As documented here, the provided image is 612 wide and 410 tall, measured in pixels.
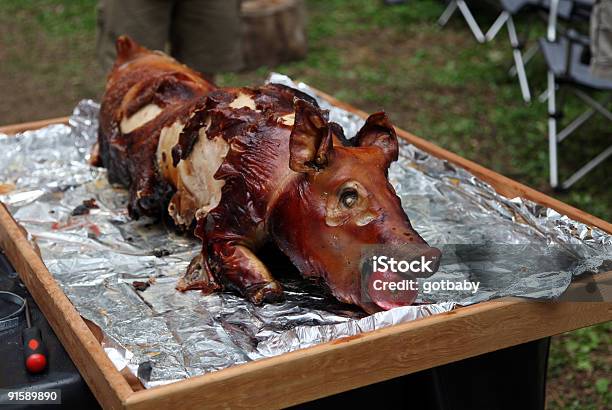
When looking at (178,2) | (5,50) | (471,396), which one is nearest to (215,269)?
(471,396)

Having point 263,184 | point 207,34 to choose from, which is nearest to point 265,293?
point 263,184

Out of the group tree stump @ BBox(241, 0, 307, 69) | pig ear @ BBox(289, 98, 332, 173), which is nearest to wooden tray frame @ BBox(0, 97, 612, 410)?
pig ear @ BBox(289, 98, 332, 173)

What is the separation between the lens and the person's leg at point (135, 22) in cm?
434

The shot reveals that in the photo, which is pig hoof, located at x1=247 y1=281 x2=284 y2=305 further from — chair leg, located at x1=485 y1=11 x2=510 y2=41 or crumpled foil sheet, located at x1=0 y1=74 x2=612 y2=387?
chair leg, located at x1=485 y1=11 x2=510 y2=41

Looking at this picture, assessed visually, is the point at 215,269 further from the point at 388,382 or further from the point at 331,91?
the point at 331,91

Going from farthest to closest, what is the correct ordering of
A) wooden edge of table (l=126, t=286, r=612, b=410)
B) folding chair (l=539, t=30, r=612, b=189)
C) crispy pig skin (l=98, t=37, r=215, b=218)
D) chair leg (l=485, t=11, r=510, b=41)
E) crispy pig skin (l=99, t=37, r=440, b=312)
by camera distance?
1. chair leg (l=485, t=11, r=510, b=41)
2. folding chair (l=539, t=30, r=612, b=189)
3. crispy pig skin (l=98, t=37, r=215, b=218)
4. crispy pig skin (l=99, t=37, r=440, b=312)
5. wooden edge of table (l=126, t=286, r=612, b=410)

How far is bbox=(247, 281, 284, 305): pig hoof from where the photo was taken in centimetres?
236

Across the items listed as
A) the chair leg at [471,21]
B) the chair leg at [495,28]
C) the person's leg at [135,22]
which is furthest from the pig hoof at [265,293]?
the chair leg at [471,21]

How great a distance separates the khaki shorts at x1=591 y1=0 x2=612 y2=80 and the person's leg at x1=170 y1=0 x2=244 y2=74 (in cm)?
185

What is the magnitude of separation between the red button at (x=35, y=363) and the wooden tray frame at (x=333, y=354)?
0.25ft

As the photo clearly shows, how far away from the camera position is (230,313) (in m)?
2.35

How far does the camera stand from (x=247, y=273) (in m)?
2.41

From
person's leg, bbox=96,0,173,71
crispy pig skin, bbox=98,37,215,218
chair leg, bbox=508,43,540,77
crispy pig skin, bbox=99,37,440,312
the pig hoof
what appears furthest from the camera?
chair leg, bbox=508,43,540,77

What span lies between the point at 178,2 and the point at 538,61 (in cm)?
366
